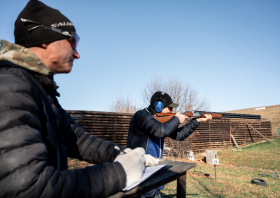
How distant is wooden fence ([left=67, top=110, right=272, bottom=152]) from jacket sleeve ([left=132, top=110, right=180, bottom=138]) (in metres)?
8.07

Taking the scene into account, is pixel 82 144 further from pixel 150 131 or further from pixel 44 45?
pixel 150 131

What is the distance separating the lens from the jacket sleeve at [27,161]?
73 cm

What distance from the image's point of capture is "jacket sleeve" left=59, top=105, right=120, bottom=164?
4.88ft

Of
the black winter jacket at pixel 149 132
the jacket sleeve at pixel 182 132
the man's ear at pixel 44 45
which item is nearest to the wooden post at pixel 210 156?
the jacket sleeve at pixel 182 132

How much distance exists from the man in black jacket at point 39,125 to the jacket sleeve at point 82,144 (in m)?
0.07

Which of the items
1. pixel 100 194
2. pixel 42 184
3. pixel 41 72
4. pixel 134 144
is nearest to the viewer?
pixel 42 184

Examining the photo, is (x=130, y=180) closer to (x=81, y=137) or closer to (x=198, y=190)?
(x=81, y=137)

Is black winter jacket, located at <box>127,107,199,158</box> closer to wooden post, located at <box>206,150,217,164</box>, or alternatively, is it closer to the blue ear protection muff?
the blue ear protection muff

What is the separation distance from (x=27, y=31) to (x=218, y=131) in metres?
19.6

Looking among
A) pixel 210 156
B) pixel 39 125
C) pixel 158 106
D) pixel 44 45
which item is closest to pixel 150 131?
pixel 158 106

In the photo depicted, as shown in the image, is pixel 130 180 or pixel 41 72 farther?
pixel 41 72

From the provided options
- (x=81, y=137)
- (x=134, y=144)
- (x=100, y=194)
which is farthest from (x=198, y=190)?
(x=100, y=194)

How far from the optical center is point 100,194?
87 cm

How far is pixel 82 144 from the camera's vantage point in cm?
155
